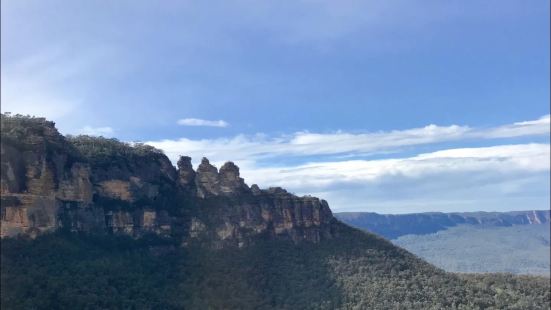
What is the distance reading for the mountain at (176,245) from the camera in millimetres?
49719

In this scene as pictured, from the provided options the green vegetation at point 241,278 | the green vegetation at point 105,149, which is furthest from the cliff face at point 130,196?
the green vegetation at point 241,278

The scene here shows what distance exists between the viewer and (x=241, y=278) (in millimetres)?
64938

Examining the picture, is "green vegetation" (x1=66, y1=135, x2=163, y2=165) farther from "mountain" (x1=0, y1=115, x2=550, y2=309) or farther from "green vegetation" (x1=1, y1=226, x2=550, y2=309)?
"green vegetation" (x1=1, y1=226, x2=550, y2=309)

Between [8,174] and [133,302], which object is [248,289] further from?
[8,174]

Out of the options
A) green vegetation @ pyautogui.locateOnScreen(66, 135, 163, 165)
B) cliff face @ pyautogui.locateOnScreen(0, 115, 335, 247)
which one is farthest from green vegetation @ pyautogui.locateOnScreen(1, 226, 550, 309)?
green vegetation @ pyautogui.locateOnScreen(66, 135, 163, 165)

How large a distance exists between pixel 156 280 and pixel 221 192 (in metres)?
20.0

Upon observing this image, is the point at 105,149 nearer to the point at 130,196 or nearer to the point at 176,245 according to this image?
the point at 130,196

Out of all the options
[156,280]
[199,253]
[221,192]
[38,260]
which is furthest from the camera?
[221,192]

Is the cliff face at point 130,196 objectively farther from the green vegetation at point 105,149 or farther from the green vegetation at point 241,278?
the green vegetation at point 241,278

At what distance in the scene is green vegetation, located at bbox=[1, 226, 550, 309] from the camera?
1857 inches

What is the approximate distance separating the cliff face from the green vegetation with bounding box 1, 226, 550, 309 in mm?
1905

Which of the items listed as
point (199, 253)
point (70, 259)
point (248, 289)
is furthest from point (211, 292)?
point (70, 259)

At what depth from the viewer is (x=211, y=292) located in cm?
6000

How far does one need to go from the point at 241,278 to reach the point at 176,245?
9.43 metres
